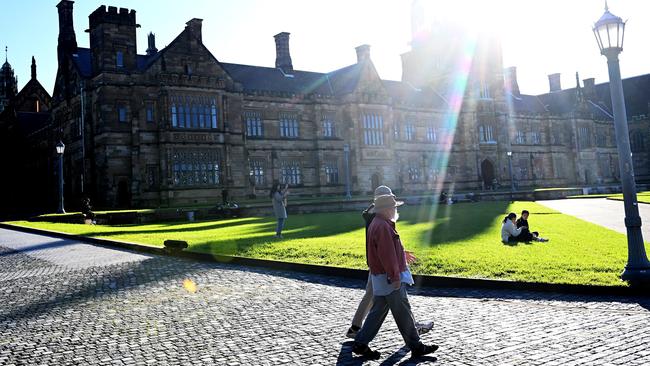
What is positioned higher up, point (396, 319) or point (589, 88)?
point (589, 88)

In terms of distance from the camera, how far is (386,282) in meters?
6.29

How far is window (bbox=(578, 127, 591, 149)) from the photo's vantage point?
75375mm

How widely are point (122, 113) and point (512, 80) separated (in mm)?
58789

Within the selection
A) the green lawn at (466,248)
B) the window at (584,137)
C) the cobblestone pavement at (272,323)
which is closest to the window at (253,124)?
the green lawn at (466,248)

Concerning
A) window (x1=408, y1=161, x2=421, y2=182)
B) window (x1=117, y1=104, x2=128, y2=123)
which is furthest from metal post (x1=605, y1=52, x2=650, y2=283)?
window (x1=408, y1=161, x2=421, y2=182)

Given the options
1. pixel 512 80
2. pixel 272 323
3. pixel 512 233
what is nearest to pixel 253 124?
pixel 512 233

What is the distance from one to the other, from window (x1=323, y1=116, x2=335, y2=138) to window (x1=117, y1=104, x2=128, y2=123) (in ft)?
59.7

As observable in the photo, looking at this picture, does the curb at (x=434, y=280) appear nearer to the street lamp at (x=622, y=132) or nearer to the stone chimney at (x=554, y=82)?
the street lamp at (x=622, y=132)

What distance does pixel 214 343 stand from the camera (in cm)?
665

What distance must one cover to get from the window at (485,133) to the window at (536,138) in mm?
8716

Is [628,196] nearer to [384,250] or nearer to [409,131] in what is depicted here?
[384,250]

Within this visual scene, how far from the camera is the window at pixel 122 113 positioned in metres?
39.5

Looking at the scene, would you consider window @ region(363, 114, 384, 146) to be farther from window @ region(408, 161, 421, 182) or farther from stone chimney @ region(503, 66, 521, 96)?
stone chimney @ region(503, 66, 521, 96)

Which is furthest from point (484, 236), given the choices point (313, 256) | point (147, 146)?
point (147, 146)
